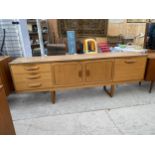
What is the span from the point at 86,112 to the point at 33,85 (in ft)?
2.98

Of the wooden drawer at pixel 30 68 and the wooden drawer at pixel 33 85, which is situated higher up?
the wooden drawer at pixel 30 68

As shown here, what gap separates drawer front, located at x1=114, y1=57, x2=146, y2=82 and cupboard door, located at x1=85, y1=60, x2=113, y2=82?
0.41 feet

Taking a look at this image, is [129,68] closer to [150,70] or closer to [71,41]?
[150,70]

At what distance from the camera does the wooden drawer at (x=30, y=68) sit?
6.55ft

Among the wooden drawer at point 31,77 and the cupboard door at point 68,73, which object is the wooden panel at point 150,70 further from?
the wooden drawer at point 31,77

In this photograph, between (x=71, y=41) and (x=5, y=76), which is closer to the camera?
(x=5, y=76)

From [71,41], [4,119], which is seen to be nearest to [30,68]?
[4,119]

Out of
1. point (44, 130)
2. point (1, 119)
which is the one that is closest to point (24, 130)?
point (44, 130)

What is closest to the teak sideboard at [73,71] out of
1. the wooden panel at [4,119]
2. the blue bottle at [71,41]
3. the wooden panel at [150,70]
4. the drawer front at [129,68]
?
the drawer front at [129,68]

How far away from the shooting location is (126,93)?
2.68 metres

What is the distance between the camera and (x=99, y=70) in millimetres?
2242
